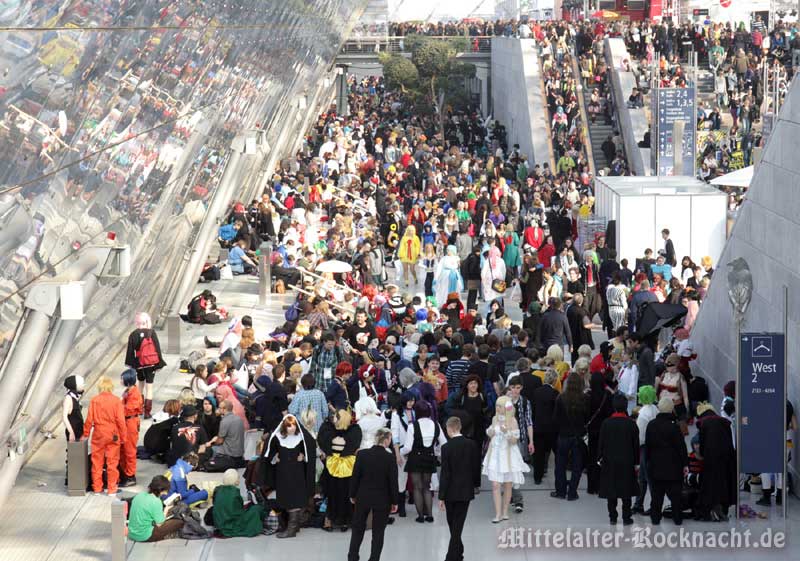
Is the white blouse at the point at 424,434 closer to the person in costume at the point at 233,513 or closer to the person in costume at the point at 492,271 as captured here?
the person in costume at the point at 233,513

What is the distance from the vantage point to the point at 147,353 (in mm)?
15383

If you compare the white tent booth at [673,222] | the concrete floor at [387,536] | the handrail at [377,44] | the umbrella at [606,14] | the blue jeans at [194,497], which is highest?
the umbrella at [606,14]

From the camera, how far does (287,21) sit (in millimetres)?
25062

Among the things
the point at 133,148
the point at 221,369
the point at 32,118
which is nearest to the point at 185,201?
the point at 221,369

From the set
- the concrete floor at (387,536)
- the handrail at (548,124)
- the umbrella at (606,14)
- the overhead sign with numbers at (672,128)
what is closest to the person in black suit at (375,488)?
the concrete floor at (387,536)

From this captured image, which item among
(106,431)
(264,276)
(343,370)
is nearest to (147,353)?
(343,370)

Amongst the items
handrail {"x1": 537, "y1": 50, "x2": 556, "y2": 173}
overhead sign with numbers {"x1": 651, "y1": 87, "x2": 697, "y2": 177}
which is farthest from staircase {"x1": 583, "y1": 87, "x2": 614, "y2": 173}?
overhead sign with numbers {"x1": 651, "y1": 87, "x2": 697, "y2": 177}

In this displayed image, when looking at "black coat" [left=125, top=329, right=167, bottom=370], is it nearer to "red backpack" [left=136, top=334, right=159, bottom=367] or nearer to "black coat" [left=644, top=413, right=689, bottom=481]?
"red backpack" [left=136, top=334, right=159, bottom=367]

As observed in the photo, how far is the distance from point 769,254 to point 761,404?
2449 mm

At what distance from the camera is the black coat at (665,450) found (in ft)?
38.2

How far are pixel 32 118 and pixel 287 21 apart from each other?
55.4ft

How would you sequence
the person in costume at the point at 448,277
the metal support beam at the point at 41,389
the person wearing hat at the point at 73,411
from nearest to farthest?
the metal support beam at the point at 41,389 → the person wearing hat at the point at 73,411 → the person in costume at the point at 448,277

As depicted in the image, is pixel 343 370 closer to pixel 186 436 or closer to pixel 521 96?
pixel 186 436

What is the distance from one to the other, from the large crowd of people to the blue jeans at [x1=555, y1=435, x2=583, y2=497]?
0.7 inches
